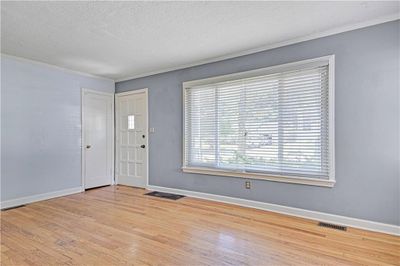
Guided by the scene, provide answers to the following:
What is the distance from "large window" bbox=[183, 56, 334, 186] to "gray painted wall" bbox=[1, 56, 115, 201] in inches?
89.7

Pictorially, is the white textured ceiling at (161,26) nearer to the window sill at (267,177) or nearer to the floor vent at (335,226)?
the window sill at (267,177)

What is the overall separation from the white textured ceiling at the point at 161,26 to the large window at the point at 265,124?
20.5 inches

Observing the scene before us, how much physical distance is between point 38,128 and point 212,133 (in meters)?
3.05

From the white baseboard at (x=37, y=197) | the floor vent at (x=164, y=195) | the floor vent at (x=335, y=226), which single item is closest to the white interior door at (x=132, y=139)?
the floor vent at (x=164, y=195)

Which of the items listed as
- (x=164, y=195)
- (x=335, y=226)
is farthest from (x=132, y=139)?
(x=335, y=226)

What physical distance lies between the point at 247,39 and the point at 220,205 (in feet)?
8.26

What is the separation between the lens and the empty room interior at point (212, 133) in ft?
8.06

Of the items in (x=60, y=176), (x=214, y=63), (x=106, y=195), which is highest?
(x=214, y=63)

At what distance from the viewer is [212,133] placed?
4133 millimetres

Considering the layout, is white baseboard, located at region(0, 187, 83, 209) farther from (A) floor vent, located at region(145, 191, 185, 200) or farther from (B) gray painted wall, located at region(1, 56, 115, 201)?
(A) floor vent, located at region(145, 191, 185, 200)

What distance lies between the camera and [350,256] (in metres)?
2.22

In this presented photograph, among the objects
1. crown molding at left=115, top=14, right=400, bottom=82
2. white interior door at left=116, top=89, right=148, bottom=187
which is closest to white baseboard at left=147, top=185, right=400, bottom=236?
white interior door at left=116, top=89, right=148, bottom=187

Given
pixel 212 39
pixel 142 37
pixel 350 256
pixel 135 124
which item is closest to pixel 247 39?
pixel 212 39

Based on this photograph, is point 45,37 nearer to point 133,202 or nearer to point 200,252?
point 133,202
